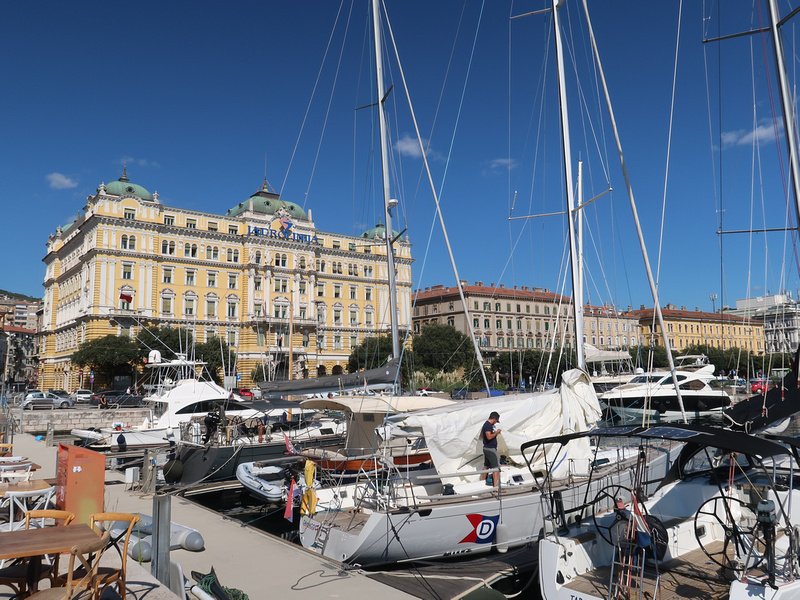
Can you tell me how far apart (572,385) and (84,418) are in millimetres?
34263

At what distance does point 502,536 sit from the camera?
10352mm

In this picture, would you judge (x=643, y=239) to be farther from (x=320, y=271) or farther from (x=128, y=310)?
(x=320, y=271)

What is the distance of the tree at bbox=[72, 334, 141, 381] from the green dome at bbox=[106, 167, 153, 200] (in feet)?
54.9

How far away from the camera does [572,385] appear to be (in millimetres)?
12633

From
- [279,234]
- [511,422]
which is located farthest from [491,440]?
[279,234]

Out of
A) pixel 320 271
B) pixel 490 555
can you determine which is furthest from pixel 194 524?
pixel 320 271

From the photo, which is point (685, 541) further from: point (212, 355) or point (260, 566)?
point (212, 355)

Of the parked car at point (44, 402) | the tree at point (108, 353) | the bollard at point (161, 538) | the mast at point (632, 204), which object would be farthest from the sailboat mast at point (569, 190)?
the tree at point (108, 353)

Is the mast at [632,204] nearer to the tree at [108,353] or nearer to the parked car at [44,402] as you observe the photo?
the parked car at [44,402]

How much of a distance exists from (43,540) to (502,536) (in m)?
7.26

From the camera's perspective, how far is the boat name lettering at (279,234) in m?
72.2

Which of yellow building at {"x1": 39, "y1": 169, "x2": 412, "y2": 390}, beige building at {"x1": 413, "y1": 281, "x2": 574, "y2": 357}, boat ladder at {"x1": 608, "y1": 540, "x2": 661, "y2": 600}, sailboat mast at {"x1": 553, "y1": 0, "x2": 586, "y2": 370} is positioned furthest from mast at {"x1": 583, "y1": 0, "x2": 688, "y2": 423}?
beige building at {"x1": 413, "y1": 281, "x2": 574, "y2": 357}

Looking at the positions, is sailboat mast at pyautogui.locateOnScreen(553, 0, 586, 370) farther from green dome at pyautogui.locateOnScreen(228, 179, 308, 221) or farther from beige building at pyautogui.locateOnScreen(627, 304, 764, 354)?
beige building at pyautogui.locateOnScreen(627, 304, 764, 354)

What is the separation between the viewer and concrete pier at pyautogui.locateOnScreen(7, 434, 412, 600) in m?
7.87
